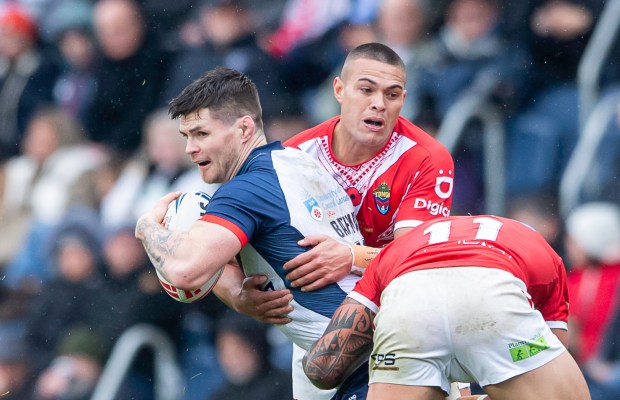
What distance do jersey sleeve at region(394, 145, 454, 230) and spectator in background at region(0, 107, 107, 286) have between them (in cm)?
424

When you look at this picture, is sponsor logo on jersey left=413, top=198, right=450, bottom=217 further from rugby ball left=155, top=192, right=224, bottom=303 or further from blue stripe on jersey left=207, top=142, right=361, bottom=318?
rugby ball left=155, top=192, right=224, bottom=303

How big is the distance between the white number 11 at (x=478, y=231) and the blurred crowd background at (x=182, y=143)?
271cm

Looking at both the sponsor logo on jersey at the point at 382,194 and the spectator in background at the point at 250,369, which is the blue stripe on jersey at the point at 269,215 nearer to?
the sponsor logo on jersey at the point at 382,194

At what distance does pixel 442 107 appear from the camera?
7785 millimetres

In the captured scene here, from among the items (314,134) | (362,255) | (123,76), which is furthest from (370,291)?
(123,76)

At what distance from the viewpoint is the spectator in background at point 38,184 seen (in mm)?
8977

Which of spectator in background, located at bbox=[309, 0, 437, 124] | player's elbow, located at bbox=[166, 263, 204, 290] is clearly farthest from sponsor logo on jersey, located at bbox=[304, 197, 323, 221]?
spectator in background, located at bbox=[309, 0, 437, 124]

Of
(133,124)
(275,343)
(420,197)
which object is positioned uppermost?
(420,197)

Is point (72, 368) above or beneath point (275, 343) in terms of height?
beneath

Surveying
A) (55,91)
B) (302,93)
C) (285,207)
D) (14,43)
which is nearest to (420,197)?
(285,207)

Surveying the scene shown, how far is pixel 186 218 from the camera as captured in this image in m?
4.80

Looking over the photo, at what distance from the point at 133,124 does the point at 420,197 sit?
13.6 feet

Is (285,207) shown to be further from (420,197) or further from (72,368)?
(72,368)

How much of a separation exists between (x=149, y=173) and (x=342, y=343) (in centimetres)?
453
